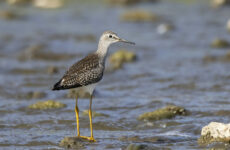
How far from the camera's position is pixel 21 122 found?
9.24 m

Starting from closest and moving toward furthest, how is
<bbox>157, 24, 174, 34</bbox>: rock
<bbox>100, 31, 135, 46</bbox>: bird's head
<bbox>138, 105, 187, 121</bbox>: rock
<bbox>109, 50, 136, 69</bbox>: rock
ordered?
<bbox>100, 31, 135, 46</bbox>: bird's head < <bbox>138, 105, 187, 121</bbox>: rock < <bbox>109, 50, 136, 69</bbox>: rock < <bbox>157, 24, 174, 34</bbox>: rock

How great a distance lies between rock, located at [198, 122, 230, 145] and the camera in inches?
295

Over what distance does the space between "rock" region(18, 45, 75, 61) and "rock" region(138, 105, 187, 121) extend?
609cm

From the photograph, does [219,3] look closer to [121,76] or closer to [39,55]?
[39,55]

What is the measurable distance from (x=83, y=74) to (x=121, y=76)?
460 centimetres

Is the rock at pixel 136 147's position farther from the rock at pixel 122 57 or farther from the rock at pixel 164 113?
the rock at pixel 122 57

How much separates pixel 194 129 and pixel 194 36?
8.48 meters

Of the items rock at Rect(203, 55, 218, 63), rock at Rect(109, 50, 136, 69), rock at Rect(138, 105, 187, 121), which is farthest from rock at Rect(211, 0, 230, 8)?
rock at Rect(138, 105, 187, 121)

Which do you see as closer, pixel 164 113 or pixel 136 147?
pixel 136 147

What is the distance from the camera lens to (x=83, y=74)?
27.2 feet

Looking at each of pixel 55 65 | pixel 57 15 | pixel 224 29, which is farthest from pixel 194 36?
pixel 57 15

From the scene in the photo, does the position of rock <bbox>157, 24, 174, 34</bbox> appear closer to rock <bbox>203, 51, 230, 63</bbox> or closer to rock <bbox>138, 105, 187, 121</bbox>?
rock <bbox>203, 51, 230, 63</bbox>

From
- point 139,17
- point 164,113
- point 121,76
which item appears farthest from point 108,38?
point 139,17

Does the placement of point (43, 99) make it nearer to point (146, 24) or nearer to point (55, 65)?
point (55, 65)
